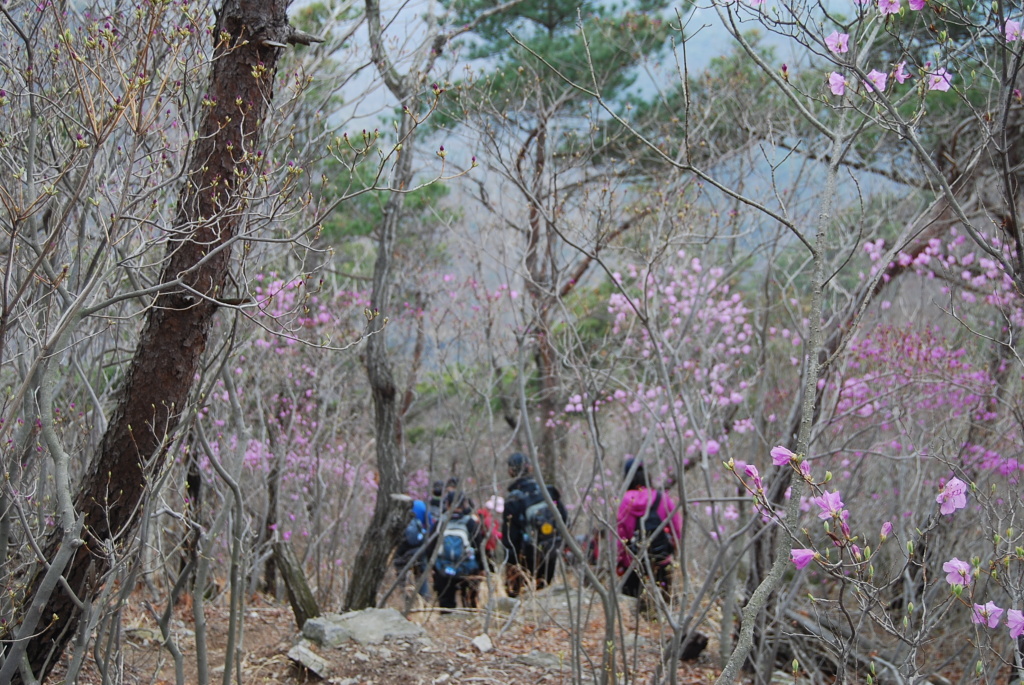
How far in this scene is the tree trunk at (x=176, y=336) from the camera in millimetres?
3062

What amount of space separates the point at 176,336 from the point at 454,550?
367cm

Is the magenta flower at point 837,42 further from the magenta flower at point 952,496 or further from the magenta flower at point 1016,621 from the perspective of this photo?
the magenta flower at point 1016,621

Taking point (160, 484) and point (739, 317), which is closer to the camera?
point (160, 484)

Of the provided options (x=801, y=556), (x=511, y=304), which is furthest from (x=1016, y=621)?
(x=511, y=304)

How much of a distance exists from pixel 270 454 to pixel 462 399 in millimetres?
1991

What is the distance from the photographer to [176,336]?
3.17 metres

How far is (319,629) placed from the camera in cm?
470

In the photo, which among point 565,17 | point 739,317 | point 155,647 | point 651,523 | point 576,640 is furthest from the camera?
point 565,17

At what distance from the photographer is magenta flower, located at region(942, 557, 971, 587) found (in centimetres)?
182

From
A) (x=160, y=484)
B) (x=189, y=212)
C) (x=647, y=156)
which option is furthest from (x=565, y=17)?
(x=160, y=484)

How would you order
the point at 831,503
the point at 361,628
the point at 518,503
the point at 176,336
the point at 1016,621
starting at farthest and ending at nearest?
1. the point at 518,503
2. the point at 361,628
3. the point at 176,336
4. the point at 1016,621
5. the point at 831,503

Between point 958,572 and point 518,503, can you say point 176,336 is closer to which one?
point 958,572

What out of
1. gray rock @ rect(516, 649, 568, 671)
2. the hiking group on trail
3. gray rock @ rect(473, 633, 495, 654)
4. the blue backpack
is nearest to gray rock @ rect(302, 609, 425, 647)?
gray rock @ rect(473, 633, 495, 654)

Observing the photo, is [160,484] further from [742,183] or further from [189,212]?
[742,183]
